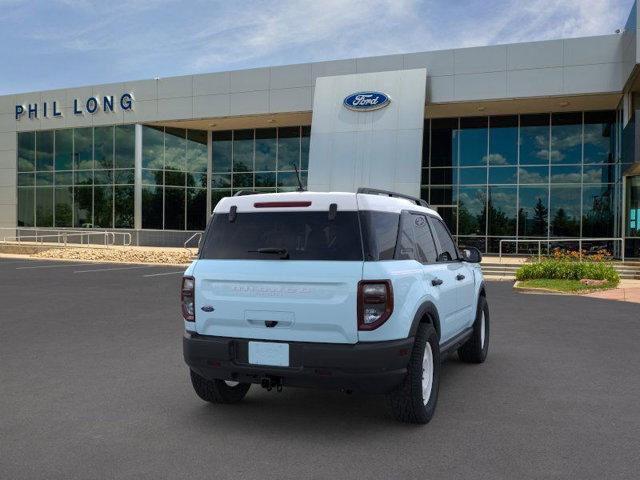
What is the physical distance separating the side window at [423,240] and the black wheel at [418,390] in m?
0.70

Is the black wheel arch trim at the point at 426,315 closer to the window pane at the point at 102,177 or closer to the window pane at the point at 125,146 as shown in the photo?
the window pane at the point at 125,146

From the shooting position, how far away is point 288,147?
1314 inches

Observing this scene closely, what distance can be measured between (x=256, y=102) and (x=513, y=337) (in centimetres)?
2318

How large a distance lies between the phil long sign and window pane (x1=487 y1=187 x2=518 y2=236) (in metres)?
19.4

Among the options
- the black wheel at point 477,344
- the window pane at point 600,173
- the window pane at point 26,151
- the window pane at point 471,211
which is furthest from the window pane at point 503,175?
the window pane at point 26,151

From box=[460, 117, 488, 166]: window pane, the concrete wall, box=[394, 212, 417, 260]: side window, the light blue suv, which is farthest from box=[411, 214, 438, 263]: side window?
box=[460, 117, 488, 166]: window pane

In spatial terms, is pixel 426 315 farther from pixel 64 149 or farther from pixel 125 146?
pixel 64 149

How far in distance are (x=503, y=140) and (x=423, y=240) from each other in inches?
977

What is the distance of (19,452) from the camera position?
4.21 metres

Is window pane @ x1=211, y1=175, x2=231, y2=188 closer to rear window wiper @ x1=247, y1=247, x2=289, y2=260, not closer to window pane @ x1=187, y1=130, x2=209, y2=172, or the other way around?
window pane @ x1=187, y1=130, x2=209, y2=172

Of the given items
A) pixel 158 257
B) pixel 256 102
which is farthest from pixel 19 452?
pixel 256 102

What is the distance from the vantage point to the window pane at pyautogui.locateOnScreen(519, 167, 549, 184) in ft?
91.9

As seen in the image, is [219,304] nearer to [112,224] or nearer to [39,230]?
[112,224]

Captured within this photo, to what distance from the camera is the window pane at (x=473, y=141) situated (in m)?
29.0
